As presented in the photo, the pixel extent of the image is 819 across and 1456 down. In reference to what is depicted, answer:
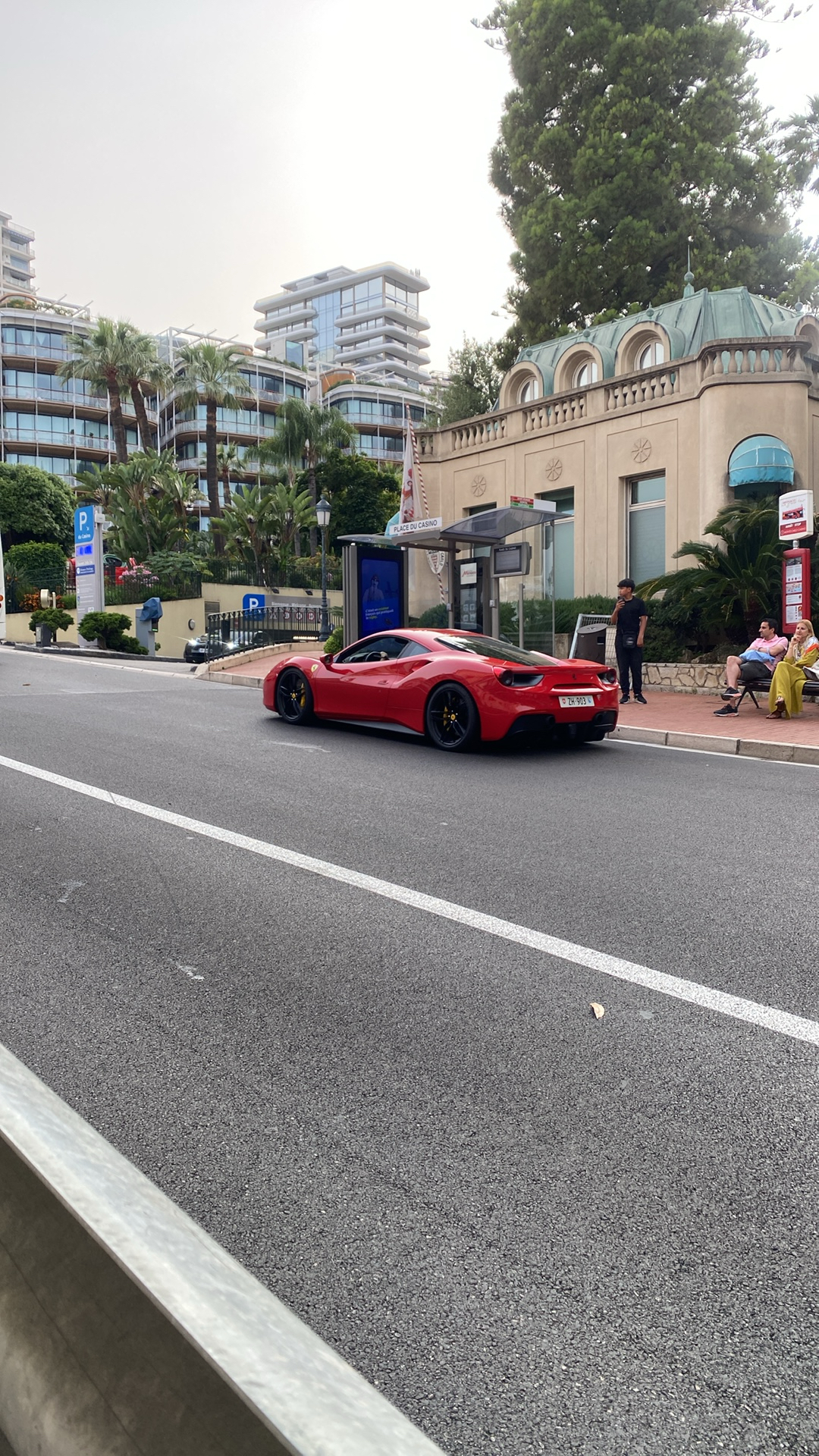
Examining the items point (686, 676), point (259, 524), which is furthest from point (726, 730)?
point (259, 524)

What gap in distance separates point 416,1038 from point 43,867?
276cm

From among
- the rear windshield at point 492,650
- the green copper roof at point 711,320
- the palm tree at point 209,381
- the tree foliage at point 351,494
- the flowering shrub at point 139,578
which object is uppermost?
the palm tree at point 209,381

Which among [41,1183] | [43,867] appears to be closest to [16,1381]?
[41,1183]

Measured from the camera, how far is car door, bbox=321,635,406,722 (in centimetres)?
1031

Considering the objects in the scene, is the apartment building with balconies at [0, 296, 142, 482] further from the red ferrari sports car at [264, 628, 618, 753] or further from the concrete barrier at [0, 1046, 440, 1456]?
the concrete barrier at [0, 1046, 440, 1456]

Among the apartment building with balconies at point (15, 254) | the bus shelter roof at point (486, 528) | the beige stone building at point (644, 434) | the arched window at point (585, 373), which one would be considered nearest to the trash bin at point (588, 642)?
the bus shelter roof at point (486, 528)

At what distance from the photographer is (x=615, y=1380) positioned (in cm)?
177

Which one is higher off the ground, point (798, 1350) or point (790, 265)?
point (790, 265)

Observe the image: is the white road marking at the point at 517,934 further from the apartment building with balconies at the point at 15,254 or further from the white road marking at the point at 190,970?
the apartment building with balconies at the point at 15,254

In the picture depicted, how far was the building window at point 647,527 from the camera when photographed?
22.4m

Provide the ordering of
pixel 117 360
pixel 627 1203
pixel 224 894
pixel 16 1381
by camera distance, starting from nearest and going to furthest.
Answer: pixel 16 1381, pixel 627 1203, pixel 224 894, pixel 117 360

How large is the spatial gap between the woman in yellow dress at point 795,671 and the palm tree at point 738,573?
4475 mm

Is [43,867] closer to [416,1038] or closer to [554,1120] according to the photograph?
[416,1038]

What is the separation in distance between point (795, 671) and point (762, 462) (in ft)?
26.6
